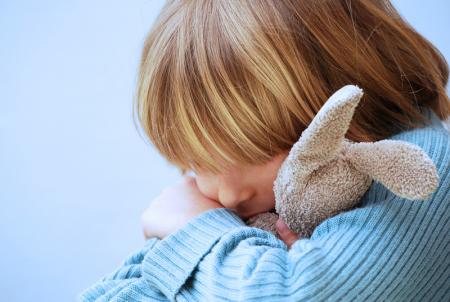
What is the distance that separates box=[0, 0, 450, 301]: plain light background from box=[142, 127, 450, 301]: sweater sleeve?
0.58m

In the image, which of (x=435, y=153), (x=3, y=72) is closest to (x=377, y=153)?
(x=435, y=153)

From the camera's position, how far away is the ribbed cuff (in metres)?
0.67

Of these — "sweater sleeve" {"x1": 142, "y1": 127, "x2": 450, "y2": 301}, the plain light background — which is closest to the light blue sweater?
"sweater sleeve" {"x1": 142, "y1": 127, "x2": 450, "y2": 301}

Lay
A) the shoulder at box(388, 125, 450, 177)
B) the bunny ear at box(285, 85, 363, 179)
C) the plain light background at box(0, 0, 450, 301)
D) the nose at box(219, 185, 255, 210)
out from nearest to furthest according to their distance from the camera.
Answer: the bunny ear at box(285, 85, 363, 179) < the shoulder at box(388, 125, 450, 177) < the nose at box(219, 185, 255, 210) < the plain light background at box(0, 0, 450, 301)

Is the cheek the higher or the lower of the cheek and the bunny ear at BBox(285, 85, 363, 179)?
the lower

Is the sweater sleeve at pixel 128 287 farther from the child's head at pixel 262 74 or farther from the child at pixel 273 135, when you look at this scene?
the child's head at pixel 262 74

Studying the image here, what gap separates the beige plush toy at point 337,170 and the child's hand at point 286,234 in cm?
2

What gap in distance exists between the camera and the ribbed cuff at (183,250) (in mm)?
675

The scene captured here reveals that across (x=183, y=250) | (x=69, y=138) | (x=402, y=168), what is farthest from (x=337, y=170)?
(x=69, y=138)

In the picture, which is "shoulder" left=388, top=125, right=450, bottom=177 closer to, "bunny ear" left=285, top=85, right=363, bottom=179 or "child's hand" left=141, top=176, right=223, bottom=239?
"bunny ear" left=285, top=85, right=363, bottom=179

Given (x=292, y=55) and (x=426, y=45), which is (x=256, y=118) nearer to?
(x=292, y=55)

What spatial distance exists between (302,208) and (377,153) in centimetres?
12

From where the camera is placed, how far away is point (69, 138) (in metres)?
1.25

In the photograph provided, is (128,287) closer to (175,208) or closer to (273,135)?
(175,208)
